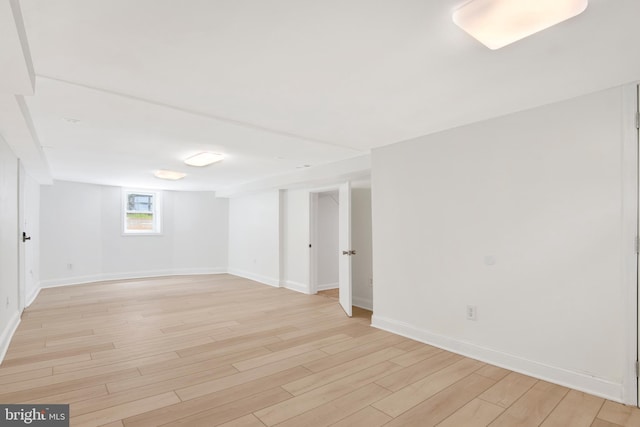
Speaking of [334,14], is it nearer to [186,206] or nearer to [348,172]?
[348,172]

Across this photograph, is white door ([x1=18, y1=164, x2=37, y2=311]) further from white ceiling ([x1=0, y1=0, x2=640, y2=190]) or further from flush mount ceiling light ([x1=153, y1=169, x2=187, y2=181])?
flush mount ceiling light ([x1=153, y1=169, x2=187, y2=181])

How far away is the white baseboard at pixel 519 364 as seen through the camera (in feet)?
7.84

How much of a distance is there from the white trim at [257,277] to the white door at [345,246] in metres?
2.42

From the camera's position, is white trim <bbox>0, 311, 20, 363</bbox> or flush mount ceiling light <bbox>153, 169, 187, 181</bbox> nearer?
white trim <bbox>0, 311, 20, 363</bbox>

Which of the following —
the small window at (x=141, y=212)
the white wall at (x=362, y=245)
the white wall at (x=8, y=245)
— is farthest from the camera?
the small window at (x=141, y=212)

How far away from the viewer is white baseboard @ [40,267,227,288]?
6.78 meters

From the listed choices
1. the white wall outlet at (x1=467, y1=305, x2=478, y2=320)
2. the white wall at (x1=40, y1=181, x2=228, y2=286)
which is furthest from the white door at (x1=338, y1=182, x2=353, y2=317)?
the white wall at (x1=40, y1=181, x2=228, y2=286)

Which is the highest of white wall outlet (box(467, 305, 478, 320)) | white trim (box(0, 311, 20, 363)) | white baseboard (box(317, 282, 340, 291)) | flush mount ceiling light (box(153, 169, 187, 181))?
flush mount ceiling light (box(153, 169, 187, 181))

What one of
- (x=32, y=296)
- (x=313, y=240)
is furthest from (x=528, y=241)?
(x=32, y=296)

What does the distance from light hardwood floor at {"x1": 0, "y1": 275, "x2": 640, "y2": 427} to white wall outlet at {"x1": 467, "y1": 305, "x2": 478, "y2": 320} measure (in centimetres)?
39

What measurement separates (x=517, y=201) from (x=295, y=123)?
215 cm

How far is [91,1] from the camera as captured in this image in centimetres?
146

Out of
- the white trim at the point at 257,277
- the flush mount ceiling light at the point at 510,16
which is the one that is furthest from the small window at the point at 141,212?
the flush mount ceiling light at the point at 510,16

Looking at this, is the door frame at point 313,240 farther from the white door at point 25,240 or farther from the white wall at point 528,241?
the white door at point 25,240
